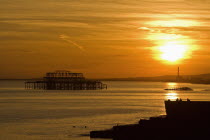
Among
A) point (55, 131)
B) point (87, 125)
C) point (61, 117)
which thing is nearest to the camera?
point (55, 131)

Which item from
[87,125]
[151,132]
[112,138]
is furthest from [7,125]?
[151,132]

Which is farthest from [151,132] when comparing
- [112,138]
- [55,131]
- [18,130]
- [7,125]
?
[7,125]

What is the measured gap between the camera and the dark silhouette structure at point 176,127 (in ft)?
148

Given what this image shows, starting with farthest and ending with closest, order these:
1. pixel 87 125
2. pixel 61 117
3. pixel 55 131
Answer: pixel 61 117, pixel 87 125, pixel 55 131

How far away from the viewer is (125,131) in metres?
46.7

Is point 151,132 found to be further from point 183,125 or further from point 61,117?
point 61,117

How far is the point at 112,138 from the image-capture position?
48.2 meters

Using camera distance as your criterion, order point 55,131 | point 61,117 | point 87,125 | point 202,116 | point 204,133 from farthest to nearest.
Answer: point 61,117 < point 87,125 < point 55,131 < point 202,116 < point 204,133

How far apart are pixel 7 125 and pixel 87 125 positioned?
9.61 m

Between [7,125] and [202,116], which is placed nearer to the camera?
[202,116]

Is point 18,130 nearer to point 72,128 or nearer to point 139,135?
point 72,128

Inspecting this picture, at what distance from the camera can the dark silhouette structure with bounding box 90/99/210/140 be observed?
148 ft

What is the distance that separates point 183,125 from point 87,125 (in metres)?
18.0

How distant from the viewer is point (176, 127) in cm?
4600
